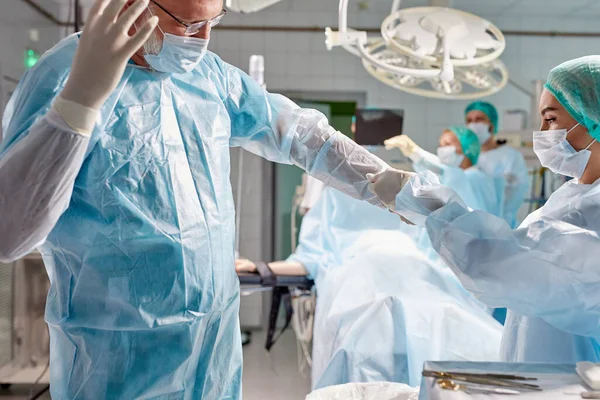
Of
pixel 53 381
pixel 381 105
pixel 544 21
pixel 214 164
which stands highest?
pixel 544 21

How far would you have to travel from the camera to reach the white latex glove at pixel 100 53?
838mm

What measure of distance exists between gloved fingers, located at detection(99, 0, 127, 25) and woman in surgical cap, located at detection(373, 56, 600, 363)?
0.66 meters

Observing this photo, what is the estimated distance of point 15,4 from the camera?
3.18 m

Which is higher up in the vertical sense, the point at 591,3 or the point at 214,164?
the point at 591,3

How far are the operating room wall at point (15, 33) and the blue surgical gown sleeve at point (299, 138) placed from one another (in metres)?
2.23

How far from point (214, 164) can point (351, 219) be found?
2.11m

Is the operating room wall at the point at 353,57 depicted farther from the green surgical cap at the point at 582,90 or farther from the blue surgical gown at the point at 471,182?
the green surgical cap at the point at 582,90

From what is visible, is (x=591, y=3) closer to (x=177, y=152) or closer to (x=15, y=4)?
(x=15, y=4)

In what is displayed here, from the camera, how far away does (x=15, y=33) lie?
Answer: 318 centimetres

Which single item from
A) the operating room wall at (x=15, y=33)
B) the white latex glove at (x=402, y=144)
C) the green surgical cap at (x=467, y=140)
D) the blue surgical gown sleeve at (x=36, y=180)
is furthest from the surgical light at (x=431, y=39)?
the operating room wall at (x=15, y=33)

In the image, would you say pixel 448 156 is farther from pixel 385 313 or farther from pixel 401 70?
pixel 385 313

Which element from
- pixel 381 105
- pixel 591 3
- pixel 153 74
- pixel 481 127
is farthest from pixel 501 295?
pixel 591 3

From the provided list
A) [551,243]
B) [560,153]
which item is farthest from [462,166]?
[551,243]

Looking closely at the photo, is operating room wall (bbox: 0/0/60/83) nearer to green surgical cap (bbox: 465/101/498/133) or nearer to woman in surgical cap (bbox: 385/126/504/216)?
woman in surgical cap (bbox: 385/126/504/216)
